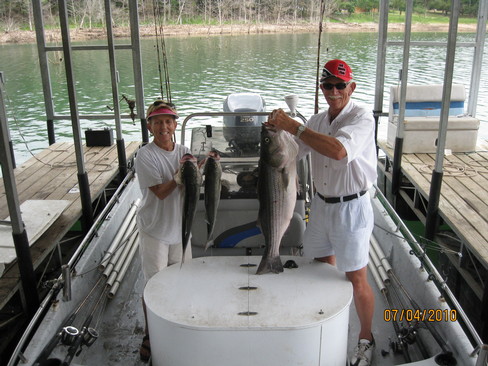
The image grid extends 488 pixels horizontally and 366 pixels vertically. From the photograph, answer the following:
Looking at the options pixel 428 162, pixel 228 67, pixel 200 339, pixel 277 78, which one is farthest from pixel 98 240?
pixel 228 67

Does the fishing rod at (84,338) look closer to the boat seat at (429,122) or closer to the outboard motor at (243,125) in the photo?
the outboard motor at (243,125)

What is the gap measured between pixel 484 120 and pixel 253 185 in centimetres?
1092

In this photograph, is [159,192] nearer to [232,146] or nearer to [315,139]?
[315,139]

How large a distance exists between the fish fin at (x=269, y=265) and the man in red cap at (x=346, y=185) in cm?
33

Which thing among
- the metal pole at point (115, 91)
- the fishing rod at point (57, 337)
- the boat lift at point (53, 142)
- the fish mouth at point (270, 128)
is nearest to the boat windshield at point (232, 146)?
the fish mouth at point (270, 128)

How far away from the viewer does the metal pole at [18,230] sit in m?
3.36

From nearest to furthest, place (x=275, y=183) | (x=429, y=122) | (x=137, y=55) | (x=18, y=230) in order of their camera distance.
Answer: (x=275, y=183)
(x=18, y=230)
(x=137, y=55)
(x=429, y=122)

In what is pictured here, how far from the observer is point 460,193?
5.67 metres

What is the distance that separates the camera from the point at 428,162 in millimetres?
6859

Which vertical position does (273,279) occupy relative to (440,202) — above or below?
above

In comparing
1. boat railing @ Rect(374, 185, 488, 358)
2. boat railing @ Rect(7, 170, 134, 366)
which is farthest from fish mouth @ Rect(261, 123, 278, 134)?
boat railing @ Rect(7, 170, 134, 366)

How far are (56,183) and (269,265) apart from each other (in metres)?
4.21

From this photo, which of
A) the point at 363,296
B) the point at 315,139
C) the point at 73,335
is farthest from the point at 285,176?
the point at 73,335

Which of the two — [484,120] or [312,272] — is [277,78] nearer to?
[484,120]
